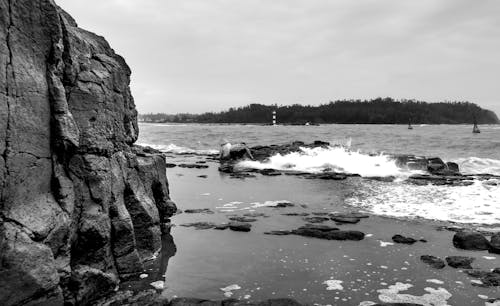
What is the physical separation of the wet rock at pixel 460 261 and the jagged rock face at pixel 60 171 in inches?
284

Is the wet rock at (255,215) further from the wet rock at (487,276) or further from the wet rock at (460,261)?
the wet rock at (487,276)

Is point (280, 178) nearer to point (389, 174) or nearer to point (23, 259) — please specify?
point (389, 174)

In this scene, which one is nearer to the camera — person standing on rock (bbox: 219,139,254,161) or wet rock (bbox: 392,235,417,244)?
wet rock (bbox: 392,235,417,244)

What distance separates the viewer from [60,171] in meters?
7.65

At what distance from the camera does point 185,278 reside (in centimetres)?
886

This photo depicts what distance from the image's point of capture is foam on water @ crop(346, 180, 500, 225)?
15.0 meters

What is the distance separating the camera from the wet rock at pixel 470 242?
1091cm

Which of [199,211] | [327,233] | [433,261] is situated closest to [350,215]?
[327,233]

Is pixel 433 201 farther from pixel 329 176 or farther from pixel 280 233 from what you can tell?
pixel 280 233

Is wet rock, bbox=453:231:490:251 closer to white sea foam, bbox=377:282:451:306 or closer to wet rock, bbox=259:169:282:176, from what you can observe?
white sea foam, bbox=377:282:451:306

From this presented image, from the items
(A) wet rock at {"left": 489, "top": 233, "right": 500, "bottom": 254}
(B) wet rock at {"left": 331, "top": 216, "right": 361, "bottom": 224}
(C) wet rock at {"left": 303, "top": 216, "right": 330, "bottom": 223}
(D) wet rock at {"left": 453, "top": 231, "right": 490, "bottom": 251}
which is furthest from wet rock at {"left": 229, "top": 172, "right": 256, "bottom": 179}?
(A) wet rock at {"left": 489, "top": 233, "right": 500, "bottom": 254}

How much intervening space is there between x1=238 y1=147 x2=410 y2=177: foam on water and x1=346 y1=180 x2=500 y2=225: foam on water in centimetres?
638

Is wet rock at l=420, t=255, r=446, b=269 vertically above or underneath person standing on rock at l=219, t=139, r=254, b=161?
underneath

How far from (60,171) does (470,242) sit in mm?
10262
